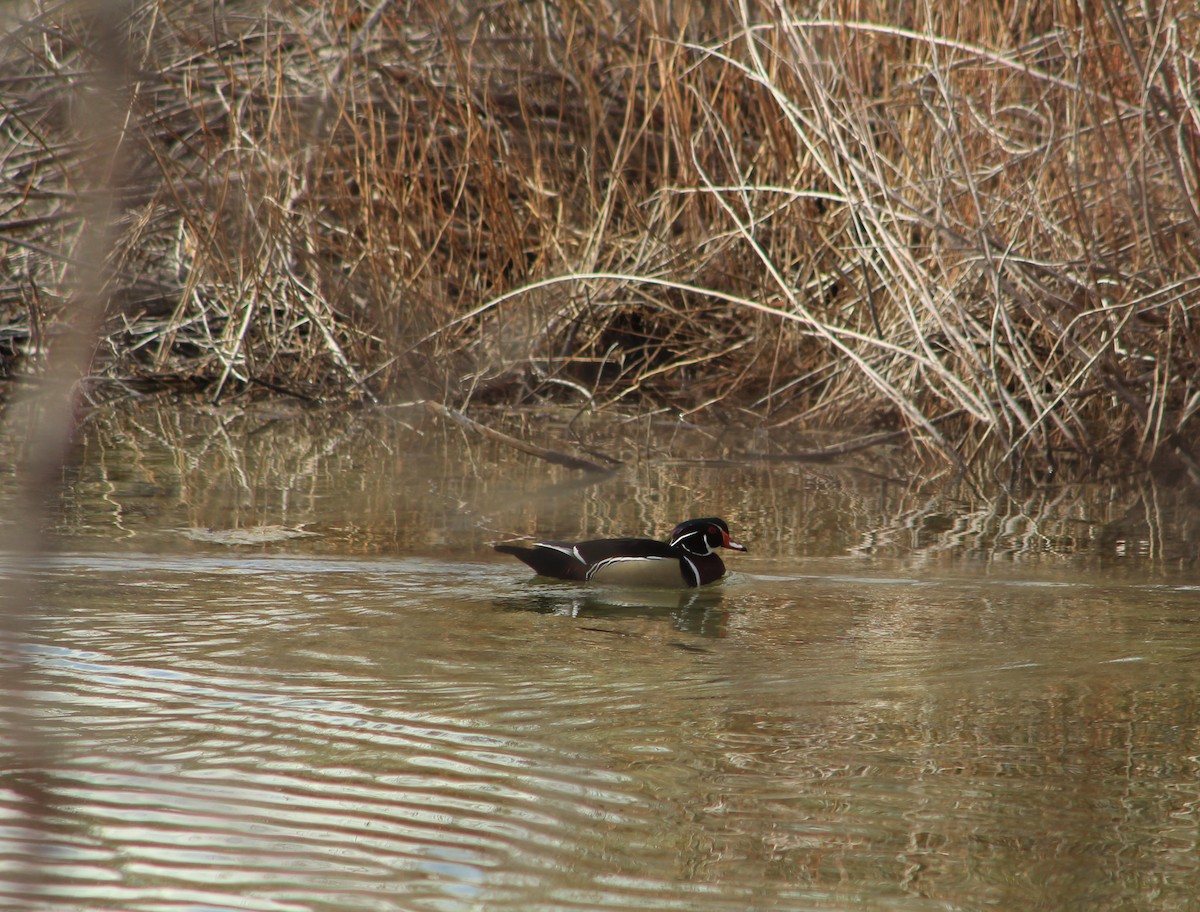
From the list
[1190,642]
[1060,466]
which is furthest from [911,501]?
[1190,642]

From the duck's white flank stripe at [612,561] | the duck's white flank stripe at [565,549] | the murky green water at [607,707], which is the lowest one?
the murky green water at [607,707]

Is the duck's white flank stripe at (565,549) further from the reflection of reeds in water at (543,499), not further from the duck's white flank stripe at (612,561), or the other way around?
the reflection of reeds in water at (543,499)

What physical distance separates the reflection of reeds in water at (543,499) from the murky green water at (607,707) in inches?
1.3

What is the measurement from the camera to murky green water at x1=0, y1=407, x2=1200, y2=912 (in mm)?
2750

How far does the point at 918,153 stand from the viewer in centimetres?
734

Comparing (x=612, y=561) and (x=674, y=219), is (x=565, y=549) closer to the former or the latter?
(x=612, y=561)

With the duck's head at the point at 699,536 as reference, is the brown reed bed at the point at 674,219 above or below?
above

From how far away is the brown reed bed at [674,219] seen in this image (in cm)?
679

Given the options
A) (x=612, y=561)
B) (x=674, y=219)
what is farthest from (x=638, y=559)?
(x=674, y=219)

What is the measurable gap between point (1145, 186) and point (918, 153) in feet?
4.63

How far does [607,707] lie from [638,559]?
Result: 1518 mm

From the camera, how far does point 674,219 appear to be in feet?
29.2

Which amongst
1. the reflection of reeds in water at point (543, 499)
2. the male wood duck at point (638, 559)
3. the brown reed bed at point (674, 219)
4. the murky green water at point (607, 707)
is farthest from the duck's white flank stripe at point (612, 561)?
the brown reed bed at point (674, 219)

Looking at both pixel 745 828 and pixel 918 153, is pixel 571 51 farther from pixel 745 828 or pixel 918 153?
pixel 745 828
